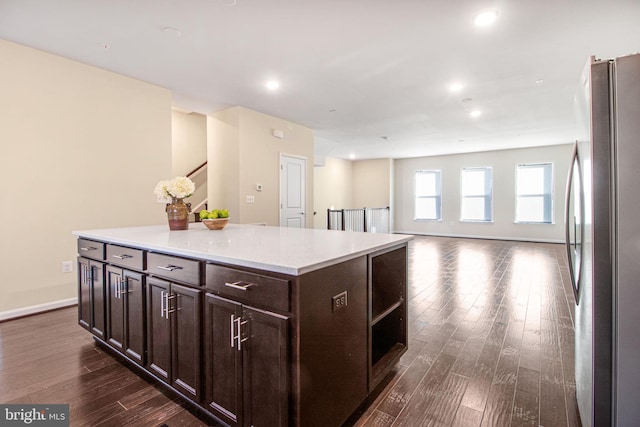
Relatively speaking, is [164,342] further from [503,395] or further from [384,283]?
[503,395]

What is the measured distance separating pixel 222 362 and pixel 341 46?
296 centimetres

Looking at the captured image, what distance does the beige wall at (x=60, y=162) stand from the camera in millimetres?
3033

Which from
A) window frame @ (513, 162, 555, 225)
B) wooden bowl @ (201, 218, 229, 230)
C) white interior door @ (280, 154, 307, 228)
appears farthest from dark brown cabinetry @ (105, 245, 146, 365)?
A: window frame @ (513, 162, 555, 225)

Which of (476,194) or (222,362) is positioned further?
(476,194)

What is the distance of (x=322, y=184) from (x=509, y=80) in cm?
677

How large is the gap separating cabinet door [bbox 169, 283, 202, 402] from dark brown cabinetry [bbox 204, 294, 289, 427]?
0.07m

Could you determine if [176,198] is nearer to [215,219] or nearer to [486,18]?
[215,219]

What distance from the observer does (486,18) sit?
257 cm

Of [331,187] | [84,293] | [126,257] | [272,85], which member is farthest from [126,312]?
[331,187]

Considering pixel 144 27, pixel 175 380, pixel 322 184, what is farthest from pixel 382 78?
pixel 322 184

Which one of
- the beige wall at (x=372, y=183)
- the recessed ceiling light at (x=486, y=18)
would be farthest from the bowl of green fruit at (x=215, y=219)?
the beige wall at (x=372, y=183)

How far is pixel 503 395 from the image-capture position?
1.80 metres

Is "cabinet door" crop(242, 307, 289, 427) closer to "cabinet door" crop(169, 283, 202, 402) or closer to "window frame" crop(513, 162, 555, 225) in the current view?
"cabinet door" crop(169, 283, 202, 402)

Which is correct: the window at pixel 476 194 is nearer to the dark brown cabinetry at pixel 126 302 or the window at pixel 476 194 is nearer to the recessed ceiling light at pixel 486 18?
the recessed ceiling light at pixel 486 18
